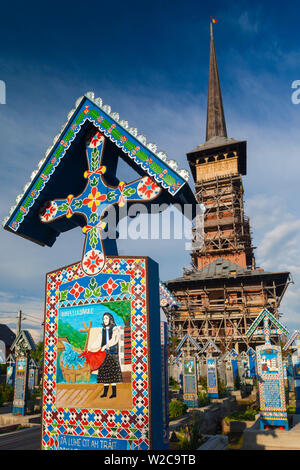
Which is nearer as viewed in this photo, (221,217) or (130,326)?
(130,326)

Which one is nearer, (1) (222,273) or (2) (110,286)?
(2) (110,286)

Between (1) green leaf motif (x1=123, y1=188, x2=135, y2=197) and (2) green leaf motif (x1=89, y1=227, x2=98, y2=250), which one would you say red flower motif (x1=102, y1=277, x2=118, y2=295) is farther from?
(1) green leaf motif (x1=123, y1=188, x2=135, y2=197)

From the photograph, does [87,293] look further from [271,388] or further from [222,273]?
[222,273]

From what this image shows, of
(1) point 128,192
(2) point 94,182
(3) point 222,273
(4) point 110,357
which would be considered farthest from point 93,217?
(3) point 222,273

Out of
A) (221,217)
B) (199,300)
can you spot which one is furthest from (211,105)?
(199,300)

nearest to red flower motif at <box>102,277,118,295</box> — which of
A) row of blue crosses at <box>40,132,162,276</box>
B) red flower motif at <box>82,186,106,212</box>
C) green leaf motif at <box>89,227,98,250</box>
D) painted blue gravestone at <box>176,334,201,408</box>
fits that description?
row of blue crosses at <box>40,132,162,276</box>

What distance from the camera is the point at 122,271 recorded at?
5.29 meters

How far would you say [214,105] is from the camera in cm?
6794

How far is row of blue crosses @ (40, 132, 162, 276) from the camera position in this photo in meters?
5.52

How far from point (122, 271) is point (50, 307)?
1590 millimetres

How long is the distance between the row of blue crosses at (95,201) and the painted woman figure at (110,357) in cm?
83

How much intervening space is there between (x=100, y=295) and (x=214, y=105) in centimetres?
6871
